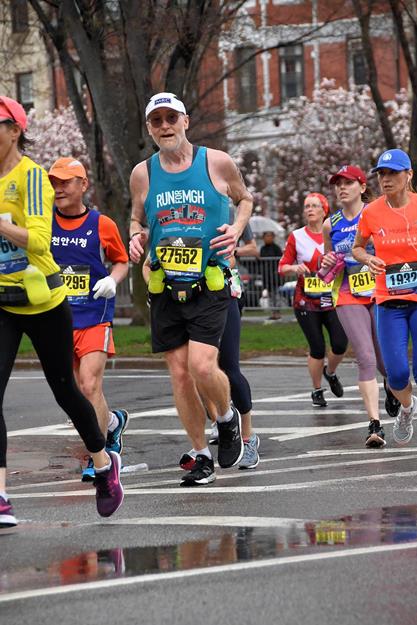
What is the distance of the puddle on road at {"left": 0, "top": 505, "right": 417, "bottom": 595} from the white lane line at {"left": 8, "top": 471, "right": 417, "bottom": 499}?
1281 mm

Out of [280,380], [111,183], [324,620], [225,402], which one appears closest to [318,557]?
[324,620]

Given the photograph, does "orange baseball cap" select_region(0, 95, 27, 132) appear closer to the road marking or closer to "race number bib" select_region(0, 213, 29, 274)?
"race number bib" select_region(0, 213, 29, 274)

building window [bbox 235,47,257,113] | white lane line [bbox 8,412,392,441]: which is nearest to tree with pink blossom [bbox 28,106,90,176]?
building window [bbox 235,47,257,113]

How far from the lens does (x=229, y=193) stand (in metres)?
8.92

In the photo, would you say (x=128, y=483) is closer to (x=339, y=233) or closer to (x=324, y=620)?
(x=339, y=233)

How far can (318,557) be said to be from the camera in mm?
6035

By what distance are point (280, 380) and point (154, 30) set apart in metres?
9.08

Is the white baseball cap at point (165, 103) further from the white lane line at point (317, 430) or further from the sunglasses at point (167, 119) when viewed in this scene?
the white lane line at point (317, 430)

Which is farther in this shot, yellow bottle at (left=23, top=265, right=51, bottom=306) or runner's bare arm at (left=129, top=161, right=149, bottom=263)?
runner's bare arm at (left=129, top=161, right=149, bottom=263)

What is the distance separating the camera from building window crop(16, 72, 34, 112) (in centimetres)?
5729

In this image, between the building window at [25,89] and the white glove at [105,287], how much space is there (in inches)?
1892

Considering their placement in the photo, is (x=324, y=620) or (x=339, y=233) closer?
(x=324, y=620)

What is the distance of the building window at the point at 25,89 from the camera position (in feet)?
188

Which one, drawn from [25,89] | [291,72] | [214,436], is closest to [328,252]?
[214,436]
